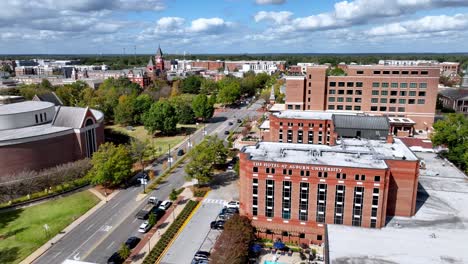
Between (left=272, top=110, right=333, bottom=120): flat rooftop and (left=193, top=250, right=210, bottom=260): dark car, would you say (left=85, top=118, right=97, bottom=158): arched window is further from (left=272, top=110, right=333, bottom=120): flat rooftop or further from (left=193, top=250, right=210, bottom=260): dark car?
(left=193, top=250, right=210, bottom=260): dark car

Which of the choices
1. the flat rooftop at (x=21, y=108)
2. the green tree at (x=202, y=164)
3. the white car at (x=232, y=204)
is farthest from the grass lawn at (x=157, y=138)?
the white car at (x=232, y=204)

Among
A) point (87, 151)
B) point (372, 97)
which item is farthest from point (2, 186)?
point (372, 97)

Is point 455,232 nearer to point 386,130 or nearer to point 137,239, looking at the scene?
point 386,130

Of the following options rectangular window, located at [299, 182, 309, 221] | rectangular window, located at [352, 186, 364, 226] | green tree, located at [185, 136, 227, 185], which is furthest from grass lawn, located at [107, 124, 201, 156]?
Result: rectangular window, located at [352, 186, 364, 226]

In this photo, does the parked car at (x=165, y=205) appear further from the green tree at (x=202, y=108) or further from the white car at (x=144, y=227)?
the green tree at (x=202, y=108)

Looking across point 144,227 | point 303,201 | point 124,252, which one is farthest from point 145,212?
point 303,201

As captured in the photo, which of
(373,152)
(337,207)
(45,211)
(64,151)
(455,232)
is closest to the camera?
(455,232)

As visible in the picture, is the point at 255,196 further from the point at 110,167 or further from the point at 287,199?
the point at 110,167
